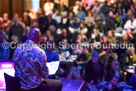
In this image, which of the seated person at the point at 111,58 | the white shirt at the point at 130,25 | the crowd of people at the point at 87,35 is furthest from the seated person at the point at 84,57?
the white shirt at the point at 130,25

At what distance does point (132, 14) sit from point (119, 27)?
103 cm

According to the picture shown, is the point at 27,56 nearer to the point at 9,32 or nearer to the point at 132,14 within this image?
the point at 9,32

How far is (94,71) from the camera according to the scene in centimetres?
809

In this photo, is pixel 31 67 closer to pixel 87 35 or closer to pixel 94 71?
pixel 94 71

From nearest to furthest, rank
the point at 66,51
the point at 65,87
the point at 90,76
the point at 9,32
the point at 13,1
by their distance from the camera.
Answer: the point at 65,87
the point at 90,76
the point at 66,51
the point at 9,32
the point at 13,1

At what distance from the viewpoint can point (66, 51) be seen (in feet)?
34.8

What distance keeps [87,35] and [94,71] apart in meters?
4.98

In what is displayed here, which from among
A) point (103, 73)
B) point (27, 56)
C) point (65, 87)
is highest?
point (27, 56)

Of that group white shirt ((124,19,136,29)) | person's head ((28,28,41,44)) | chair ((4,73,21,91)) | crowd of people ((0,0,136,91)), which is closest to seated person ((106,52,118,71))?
crowd of people ((0,0,136,91))

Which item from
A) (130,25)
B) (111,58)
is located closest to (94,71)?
(111,58)

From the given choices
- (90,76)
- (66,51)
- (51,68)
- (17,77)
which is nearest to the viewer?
(17,77)

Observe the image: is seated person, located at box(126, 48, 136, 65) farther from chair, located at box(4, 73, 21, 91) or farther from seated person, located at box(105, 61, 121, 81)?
chair, located at box(4, 73, 21, 91)

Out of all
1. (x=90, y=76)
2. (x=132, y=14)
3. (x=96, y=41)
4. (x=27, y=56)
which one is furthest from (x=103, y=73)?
(x=132, y=14)

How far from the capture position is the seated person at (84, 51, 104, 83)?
8008mm
